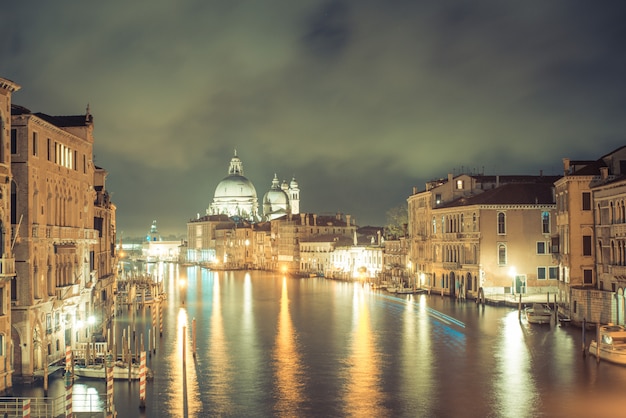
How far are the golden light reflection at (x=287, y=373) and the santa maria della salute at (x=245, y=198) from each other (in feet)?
394

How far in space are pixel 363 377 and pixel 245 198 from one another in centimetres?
14561

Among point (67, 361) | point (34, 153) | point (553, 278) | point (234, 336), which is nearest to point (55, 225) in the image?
point (34, 153)

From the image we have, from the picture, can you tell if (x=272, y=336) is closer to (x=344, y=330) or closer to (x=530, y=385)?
(x=344, y=330)

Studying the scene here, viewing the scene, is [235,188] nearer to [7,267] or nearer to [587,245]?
[587,245]

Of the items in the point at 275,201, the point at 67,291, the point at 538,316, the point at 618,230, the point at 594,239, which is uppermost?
the point at 275,201

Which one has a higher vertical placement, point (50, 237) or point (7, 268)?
point (50, 237)

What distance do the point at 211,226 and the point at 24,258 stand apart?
13529 cm

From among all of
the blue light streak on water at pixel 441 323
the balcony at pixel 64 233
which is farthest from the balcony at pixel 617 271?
the balcony at pixel 64 233

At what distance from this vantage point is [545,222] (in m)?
49.3

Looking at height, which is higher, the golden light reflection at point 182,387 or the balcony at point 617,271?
the balcony at point 617,271

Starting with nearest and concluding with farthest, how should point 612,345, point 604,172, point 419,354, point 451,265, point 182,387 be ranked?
point 182,387, point 612,345, point 419,354, point 604,172, point 451,265

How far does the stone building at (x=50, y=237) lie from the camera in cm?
2252

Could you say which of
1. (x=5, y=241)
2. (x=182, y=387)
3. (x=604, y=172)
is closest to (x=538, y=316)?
(x=604, y=172)

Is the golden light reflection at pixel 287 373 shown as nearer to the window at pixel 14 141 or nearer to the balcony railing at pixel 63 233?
the balcony railing at pixel 63 233
